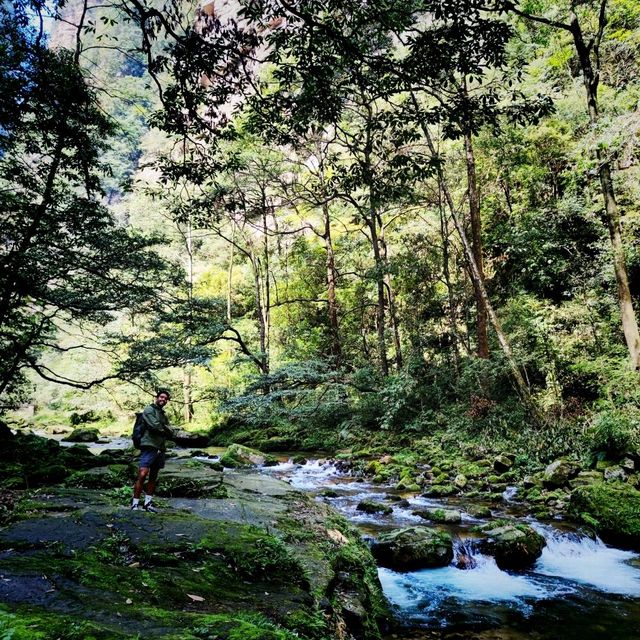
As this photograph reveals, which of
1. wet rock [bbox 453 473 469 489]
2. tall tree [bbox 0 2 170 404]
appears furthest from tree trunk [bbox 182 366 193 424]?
wet rock [bbox 453 473 469 489]

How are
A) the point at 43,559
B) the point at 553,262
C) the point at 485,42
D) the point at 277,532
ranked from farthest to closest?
the point at 553,262 → the point at 277,532 → the point at 485,42 → the point at 43,559

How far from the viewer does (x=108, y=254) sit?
10.1m

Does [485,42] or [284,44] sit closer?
[485,42]

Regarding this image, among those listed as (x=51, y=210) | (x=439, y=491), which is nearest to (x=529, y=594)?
(x=439, y=491)

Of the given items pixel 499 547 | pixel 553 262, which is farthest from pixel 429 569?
pixel 553 262

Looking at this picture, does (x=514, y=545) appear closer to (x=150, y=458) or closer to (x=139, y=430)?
(x=150, y=458)

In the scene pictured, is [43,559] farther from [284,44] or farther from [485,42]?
[485,42]

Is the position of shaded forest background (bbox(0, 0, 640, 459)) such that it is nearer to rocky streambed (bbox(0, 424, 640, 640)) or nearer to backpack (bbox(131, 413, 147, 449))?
rocky streambed (bbox(0, 424, 640, 640))

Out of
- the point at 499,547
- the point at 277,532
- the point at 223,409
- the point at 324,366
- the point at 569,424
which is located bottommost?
the point at 499,547

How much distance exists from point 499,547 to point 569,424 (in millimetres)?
6657

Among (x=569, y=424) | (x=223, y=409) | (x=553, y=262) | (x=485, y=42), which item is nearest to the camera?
(x=485, y=42)

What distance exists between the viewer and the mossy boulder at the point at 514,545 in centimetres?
707

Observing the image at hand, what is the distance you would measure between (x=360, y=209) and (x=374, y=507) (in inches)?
268

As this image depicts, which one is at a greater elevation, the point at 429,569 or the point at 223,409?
the point at 223,409
